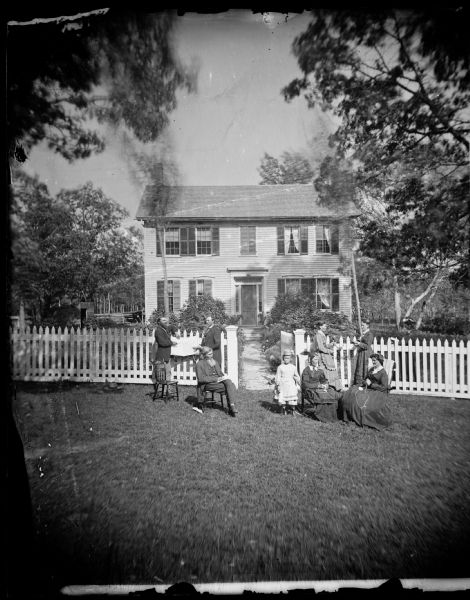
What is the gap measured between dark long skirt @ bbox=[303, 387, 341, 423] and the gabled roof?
164 centimetres

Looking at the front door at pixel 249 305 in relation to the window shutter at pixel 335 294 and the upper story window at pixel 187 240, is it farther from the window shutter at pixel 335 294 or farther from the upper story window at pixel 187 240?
the window shutter at pixel 335 294

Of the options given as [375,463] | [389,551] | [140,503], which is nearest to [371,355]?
[375,463]

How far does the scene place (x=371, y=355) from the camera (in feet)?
8.09

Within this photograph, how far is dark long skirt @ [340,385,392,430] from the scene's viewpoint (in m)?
2.51

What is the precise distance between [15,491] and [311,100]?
2480 millimetres

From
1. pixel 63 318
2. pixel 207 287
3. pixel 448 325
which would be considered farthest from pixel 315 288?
pixel 63 318

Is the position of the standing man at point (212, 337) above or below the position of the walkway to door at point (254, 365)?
above

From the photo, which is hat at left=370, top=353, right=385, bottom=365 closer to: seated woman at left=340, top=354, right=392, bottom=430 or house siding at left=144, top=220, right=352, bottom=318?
seated woman at left=340, top=354, right=392, bottom=430

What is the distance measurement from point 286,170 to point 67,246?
135 cm

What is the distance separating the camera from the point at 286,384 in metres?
2.58

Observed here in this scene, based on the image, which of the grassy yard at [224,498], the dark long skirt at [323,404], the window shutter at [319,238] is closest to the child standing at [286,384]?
the dark long skirt at [323,404]

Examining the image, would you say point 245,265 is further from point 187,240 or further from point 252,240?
point 187,240

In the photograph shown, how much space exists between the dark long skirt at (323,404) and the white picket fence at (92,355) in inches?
32.8

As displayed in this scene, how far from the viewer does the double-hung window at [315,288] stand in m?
1.95
